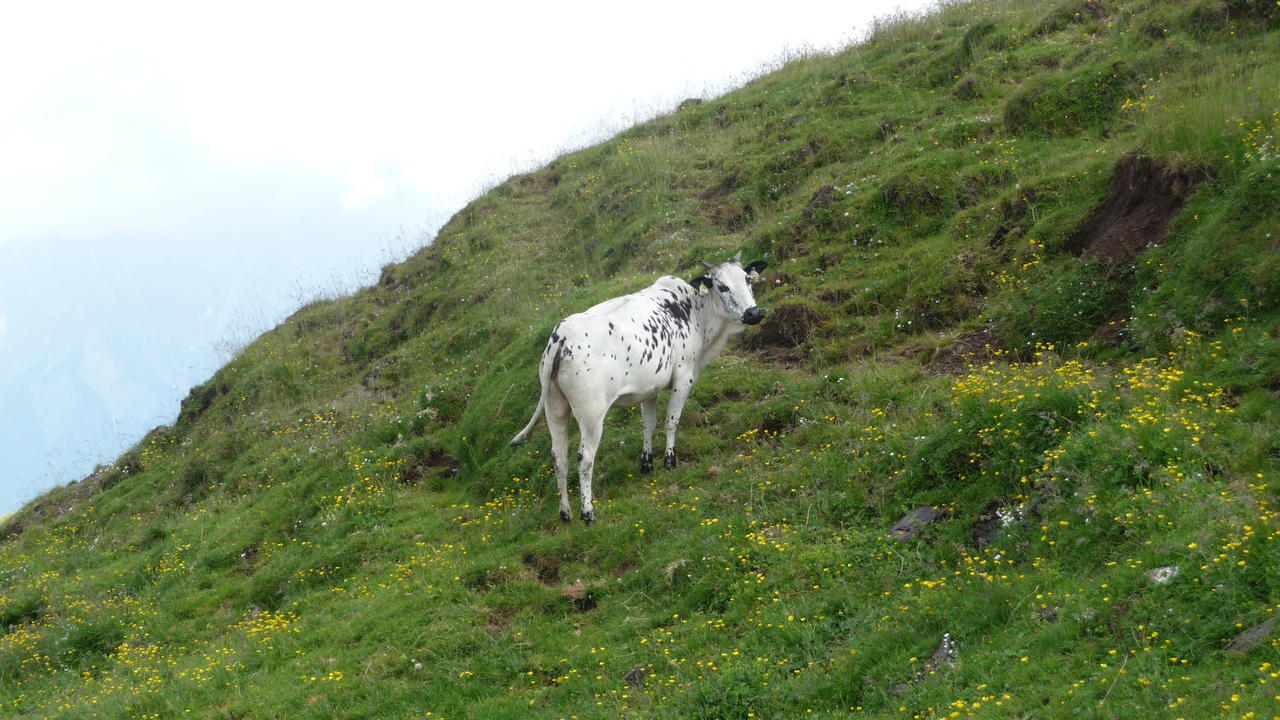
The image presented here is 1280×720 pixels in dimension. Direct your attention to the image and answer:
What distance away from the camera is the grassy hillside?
595 centimetres

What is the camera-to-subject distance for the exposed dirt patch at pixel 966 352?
10430 millimetres

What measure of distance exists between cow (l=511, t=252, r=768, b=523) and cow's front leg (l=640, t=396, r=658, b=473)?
0.5 inches

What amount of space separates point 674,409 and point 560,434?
1.58 m

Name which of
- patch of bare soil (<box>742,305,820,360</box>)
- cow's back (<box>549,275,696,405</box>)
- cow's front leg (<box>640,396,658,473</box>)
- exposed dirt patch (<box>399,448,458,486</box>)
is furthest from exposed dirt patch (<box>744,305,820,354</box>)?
exposed dirt patch (<box>399,448,458,486</box>)

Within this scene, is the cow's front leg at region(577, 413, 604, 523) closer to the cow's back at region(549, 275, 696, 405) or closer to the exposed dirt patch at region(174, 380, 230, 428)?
the cow's back at region(549, 275, 696, 405)

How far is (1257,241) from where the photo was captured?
855cm

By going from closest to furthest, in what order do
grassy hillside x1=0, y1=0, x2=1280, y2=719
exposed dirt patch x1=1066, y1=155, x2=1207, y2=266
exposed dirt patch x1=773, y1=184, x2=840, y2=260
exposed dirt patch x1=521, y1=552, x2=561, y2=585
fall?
grassy hillside x1=0, y1=0, x2=1280, y2=719 < exposed dirt patch x1=521, y1=552, x2=561, y2=585 < exposed dirt patch x1=1066, y1=155, x2=1207, y2=266 < exposed dirt patch x1=773, y1=184, x2=840, y2=260

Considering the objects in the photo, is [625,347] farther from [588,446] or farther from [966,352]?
[966,352]

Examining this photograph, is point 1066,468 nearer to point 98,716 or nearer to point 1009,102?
point 98,716

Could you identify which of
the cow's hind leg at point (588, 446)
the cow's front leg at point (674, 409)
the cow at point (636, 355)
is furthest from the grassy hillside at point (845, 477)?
the cow at point (636, 355)

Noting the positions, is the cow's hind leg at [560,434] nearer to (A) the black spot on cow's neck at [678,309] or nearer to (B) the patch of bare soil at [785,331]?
(A) the black spot on cow's neck at [678,309]

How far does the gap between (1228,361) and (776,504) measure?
13.2 ft

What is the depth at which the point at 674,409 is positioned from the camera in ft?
36.7

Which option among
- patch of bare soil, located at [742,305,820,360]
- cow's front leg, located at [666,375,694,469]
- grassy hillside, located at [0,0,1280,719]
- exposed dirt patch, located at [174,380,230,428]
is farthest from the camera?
exposed dirt patch, located at [174,380,230,428]
